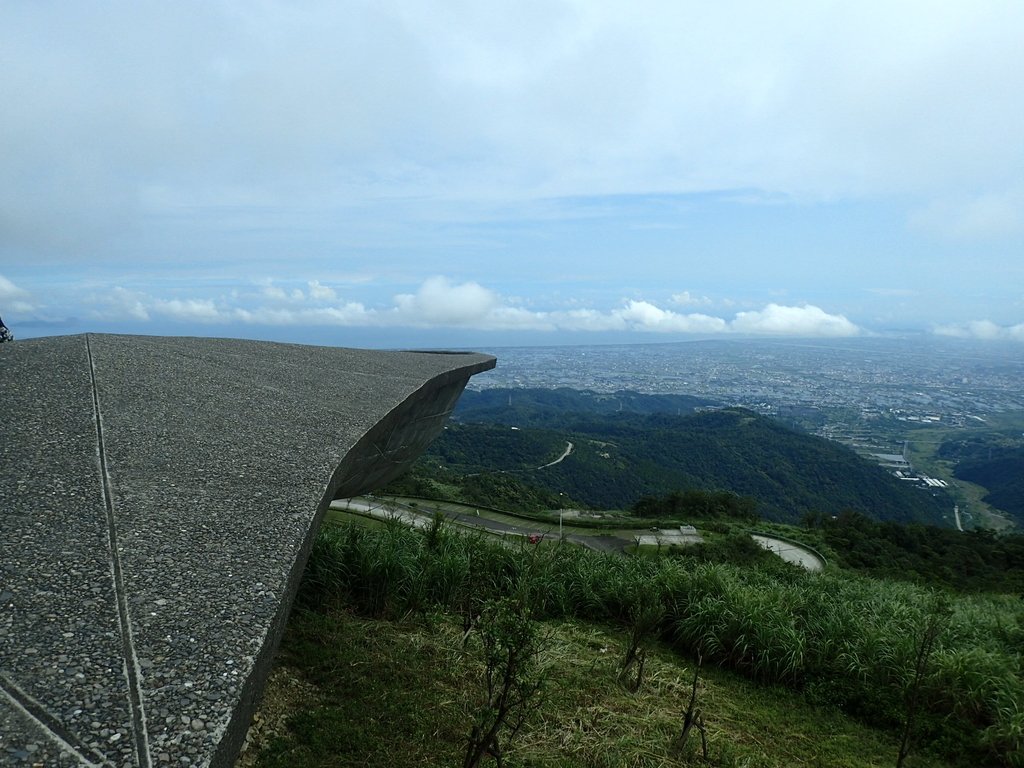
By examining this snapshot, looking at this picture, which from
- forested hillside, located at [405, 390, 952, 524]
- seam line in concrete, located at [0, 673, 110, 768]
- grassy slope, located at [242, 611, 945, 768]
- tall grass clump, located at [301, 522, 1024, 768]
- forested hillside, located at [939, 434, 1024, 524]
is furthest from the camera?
forested hillside, located at [939, 434, 1024, 524]

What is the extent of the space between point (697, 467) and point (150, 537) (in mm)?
55557

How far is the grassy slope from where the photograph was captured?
4.06 meters

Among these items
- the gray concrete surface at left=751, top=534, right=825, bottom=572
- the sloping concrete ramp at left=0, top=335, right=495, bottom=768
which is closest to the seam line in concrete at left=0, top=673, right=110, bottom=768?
the sloping concrete ramp at left=0, top=335, right=495, bottom=768

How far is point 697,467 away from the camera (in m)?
55.6

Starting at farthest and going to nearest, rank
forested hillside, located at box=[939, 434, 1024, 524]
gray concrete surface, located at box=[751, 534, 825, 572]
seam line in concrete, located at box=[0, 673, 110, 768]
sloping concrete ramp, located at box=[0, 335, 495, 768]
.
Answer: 1. forested hillside, located at box=[939, 434, 1024, 524]
2. gray concrete surface, located at box=[751, 534, 825, 572]
3. sloping concrete ramp, located at box=[0, 335, 495, 768]
4. seam line in concrete, located at box=[0, 673, 110, 768]

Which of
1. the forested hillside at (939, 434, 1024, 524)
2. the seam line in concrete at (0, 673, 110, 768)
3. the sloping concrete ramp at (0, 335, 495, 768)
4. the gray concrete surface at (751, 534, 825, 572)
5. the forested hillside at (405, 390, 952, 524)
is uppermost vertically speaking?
the sloping concrete ramp at (0, 335, 495, 768)

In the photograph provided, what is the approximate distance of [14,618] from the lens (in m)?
2.54

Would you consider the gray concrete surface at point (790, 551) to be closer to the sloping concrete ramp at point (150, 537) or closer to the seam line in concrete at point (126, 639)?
the sloping concrete ramp at point (150, 537)

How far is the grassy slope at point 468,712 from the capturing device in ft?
13.3

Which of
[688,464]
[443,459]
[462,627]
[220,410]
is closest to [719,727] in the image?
[462,627]

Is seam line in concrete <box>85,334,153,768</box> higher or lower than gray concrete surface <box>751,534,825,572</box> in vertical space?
higher

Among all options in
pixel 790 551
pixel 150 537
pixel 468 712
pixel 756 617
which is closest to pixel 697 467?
pixel 790 551

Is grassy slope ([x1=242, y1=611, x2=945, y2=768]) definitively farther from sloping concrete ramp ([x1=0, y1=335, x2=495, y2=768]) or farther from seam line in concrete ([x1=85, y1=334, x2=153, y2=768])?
seam line in concrete ([x1=85, y1=334, x2=153, y2=768])

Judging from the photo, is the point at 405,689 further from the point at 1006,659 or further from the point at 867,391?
the point at 867,391
